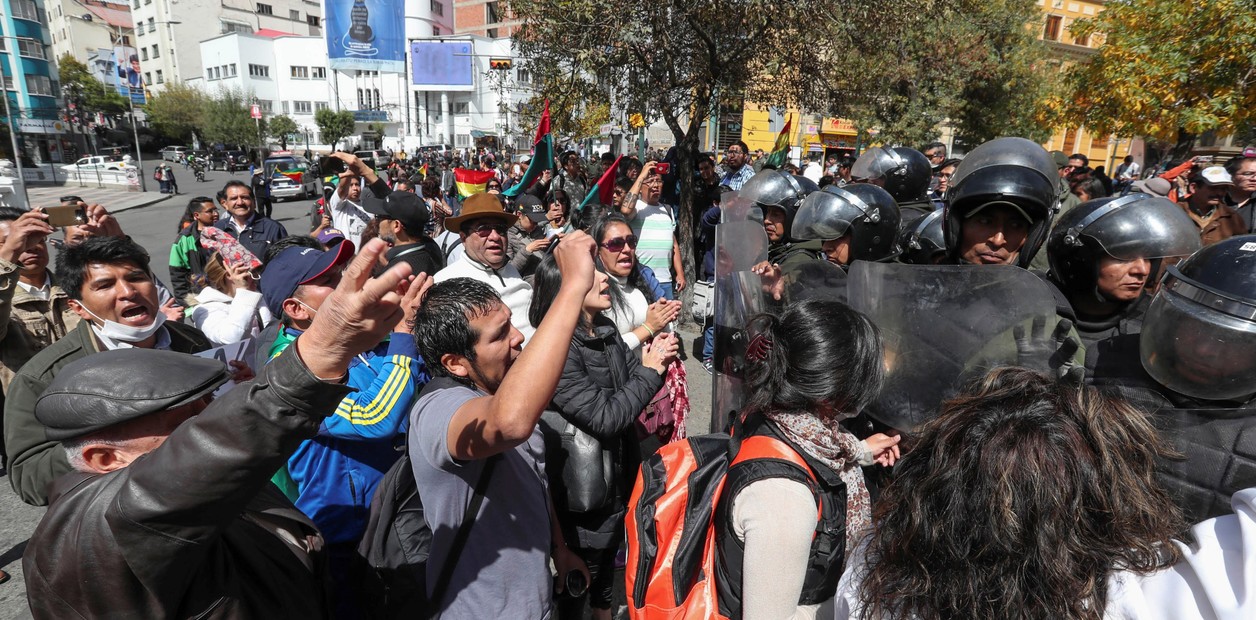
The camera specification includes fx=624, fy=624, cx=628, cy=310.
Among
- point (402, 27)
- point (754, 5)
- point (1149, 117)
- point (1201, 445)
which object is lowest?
point (1201, 445)

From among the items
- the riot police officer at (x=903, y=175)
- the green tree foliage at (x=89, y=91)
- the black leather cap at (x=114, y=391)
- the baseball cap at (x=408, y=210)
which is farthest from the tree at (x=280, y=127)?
the black leather cap at (x=114, y=391)

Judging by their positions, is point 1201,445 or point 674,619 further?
point 674,619

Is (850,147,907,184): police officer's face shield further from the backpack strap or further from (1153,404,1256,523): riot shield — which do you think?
the backpack strap

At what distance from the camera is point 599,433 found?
227 cm

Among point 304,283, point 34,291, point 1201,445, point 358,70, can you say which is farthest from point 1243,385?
point 358,70

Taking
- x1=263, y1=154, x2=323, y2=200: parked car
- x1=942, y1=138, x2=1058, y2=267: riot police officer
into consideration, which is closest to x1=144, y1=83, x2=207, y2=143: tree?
x1=263, y1=154, x2=323, y2=200: parked car

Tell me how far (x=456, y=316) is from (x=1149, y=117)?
1141 cm

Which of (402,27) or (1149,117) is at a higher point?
(402,27)

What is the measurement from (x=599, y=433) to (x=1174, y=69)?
10305 millimetres

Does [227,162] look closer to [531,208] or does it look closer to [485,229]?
[531,208]

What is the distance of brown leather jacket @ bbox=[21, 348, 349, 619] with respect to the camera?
3.01ft

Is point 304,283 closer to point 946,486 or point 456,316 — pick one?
point 456,316

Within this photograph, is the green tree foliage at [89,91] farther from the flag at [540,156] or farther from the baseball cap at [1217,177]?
the baseball cap at [1217,177]

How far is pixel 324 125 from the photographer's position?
5488 cm
